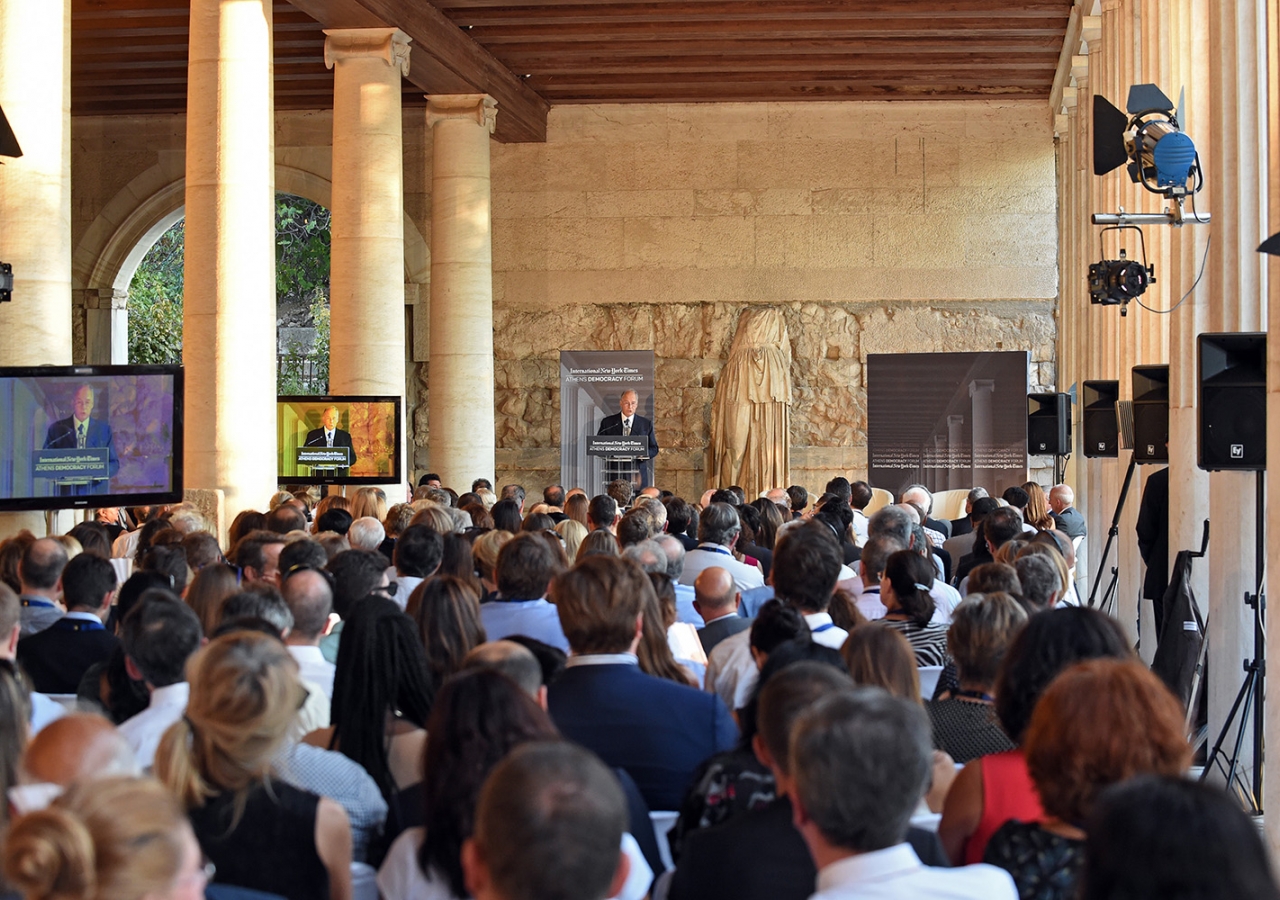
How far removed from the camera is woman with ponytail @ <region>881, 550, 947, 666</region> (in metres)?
5.66

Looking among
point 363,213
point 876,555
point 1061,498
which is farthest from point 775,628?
point 363,213

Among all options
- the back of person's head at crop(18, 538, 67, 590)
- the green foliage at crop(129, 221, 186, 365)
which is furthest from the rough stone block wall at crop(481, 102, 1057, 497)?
the back of person's head at crop(18, 538, 67, 590)

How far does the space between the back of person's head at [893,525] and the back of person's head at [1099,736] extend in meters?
5.12

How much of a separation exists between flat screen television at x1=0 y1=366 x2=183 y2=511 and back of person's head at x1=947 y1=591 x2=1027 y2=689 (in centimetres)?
700

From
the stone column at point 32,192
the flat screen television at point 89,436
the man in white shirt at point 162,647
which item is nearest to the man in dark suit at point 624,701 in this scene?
A: the man in white shirt at point 162,647

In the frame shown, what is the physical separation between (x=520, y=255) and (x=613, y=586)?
19338mm

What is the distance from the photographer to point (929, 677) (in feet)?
18.1

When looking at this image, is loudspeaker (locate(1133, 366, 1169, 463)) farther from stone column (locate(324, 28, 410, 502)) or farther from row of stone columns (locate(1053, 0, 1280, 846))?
stone column (locate(324, 28, 410, 502))

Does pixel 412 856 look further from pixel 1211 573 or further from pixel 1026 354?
pixel 1026 354

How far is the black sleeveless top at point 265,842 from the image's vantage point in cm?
304

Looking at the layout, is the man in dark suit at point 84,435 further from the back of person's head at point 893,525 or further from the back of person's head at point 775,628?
the back of person's head at point 775,628

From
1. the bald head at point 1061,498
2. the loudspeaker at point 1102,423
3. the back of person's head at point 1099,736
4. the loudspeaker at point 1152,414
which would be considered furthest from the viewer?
the loudspeaker at point 1102,423

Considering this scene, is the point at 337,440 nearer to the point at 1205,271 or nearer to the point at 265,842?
the point at 1205,271

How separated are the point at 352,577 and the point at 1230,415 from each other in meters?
4.18
